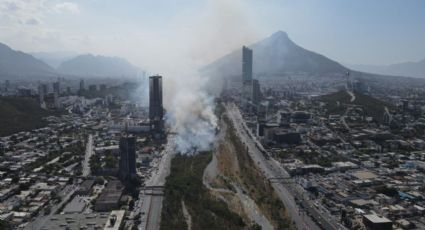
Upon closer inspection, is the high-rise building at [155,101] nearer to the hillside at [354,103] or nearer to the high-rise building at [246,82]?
the high-rise building at [246,82]

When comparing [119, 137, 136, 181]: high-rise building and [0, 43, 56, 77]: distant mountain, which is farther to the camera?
[0, 43, 56, 77]: distant mountain

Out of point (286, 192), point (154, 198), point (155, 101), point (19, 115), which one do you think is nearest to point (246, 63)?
point (155, 101)

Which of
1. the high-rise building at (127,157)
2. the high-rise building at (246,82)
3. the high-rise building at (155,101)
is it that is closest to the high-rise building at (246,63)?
the high-rise building at (246,82)

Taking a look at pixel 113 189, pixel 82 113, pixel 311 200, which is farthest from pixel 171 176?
pixel 82 113

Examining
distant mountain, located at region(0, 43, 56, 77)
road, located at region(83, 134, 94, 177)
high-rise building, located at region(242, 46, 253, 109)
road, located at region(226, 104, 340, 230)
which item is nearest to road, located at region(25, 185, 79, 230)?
road, located at region(83, 134, 94, 177)

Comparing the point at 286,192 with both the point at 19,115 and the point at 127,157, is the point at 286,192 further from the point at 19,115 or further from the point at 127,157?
the point at 19,115

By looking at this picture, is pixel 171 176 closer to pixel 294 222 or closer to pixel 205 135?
pixel 294 222

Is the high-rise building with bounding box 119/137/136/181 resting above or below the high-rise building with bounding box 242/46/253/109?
below

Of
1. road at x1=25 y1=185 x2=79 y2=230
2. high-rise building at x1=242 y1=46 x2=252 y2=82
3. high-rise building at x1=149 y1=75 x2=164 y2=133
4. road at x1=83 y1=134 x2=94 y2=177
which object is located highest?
high-rise building at x1=242 y1=46 x2=252 y2=82

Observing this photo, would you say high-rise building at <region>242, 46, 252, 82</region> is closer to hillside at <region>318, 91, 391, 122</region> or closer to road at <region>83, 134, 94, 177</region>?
hillside at <region>318, 91, 391, 122</region>
